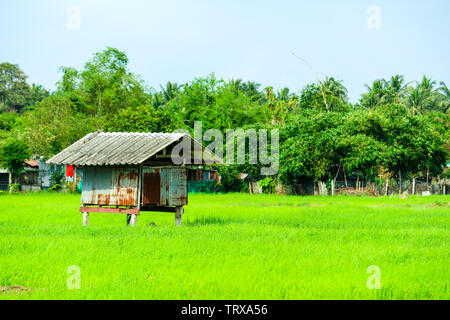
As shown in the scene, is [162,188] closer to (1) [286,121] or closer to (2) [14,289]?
(2) [14,289]

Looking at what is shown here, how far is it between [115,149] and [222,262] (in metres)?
5.87

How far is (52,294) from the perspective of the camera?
5.80 metres

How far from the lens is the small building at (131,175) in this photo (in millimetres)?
11898

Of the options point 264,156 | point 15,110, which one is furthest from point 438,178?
point 15,110

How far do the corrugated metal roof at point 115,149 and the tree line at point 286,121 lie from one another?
15870 mm

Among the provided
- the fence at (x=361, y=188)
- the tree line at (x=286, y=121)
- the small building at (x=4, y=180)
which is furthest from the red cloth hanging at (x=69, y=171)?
the fence at (x=361, y=188)

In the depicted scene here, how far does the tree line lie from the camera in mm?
27766

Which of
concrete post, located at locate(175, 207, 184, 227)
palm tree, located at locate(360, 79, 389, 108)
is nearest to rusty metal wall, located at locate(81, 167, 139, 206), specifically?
concrete post, located at locate(175, 207, 184, 227)

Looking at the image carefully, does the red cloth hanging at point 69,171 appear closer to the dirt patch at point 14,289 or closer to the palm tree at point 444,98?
the dirt patch at point 14,289

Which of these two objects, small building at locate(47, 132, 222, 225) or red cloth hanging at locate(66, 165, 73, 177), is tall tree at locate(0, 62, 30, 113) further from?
small building at locate(47, 132, 222, 225)
